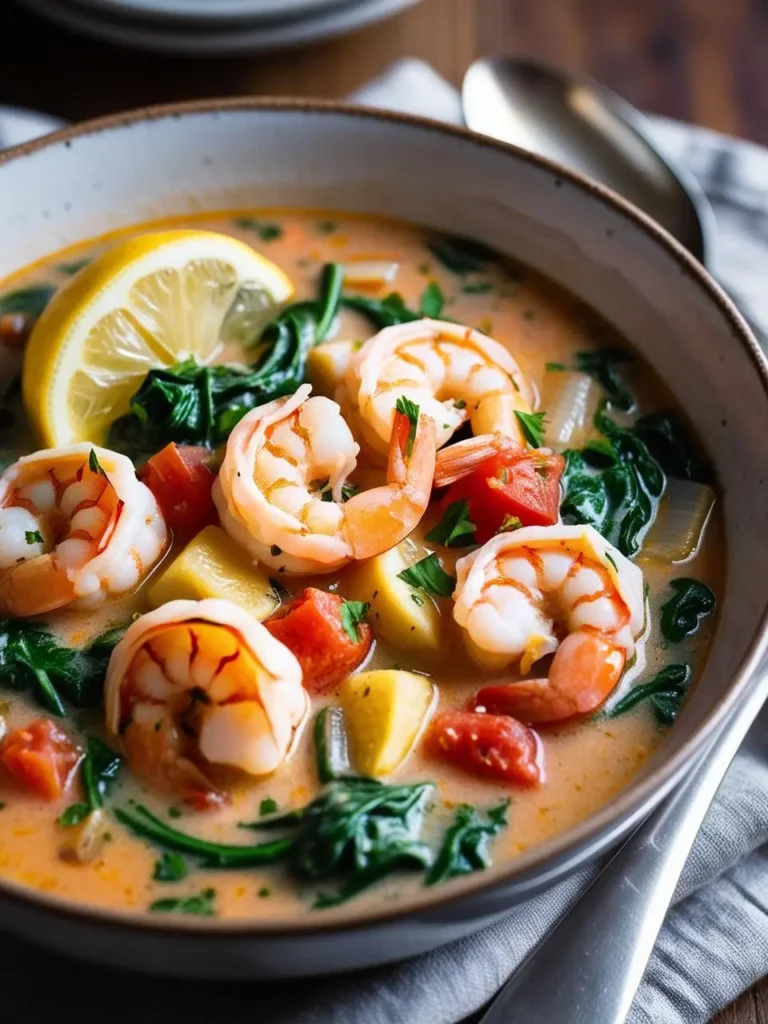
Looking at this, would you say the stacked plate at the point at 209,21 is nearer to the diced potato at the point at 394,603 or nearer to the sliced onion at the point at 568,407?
the sliced onion at the point at 568,407

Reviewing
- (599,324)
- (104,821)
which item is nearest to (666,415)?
(599,324)

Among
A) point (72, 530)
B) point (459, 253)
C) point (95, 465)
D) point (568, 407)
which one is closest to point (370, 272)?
point (459, 253)

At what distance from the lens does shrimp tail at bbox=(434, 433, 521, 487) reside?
3400mm

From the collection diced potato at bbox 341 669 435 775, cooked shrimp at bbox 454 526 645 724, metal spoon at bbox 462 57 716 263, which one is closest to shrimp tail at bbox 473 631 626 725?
cooked shrimp at bbox 454 526 645 724

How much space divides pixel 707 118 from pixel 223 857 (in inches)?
160

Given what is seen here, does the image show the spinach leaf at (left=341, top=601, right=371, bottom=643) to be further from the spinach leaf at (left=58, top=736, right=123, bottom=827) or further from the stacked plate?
the stacked plate

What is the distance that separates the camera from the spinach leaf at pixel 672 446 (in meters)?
3.70

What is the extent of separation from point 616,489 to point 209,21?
2651 millimetres

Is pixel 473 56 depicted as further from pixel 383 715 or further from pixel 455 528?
pixel 383 715

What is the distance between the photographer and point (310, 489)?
3.32 meters

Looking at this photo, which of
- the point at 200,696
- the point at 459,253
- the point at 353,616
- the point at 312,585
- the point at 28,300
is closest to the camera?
the point at 200,696

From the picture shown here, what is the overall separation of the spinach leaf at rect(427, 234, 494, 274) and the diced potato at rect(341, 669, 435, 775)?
1.74m

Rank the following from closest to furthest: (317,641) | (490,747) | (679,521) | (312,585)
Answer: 1. (490,747)
2. (317,641)
3. (312,585)
4. (679,521)

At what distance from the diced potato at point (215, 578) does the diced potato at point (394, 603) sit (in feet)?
0.76
